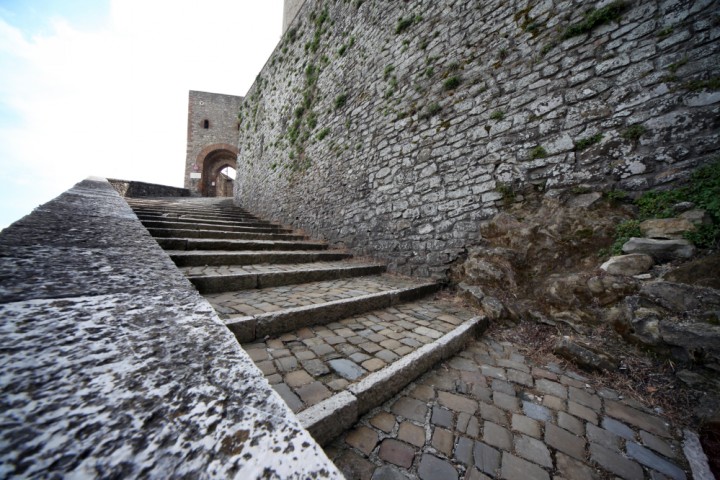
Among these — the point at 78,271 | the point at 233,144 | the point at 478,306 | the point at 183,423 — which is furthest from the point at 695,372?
the point at 233,144

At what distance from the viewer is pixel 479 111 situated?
381 centimetres

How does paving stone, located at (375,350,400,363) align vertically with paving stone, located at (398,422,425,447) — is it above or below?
above

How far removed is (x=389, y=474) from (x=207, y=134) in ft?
67.5

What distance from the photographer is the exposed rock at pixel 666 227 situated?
7.35ft

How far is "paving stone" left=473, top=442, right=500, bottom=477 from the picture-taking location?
1412 mm

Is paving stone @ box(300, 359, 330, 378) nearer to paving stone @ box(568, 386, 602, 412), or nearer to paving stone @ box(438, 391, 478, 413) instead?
paving stone @ box(438, 391, 478, 413)

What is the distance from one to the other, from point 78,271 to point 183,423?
38.5 inches

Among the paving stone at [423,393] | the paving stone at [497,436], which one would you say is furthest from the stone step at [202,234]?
the paving stone at [497,436]

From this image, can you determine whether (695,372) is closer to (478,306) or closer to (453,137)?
(478,306)

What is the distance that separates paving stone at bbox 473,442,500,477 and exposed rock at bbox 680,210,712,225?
2.46 m

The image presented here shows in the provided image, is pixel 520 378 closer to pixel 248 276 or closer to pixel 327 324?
pixel 327 324

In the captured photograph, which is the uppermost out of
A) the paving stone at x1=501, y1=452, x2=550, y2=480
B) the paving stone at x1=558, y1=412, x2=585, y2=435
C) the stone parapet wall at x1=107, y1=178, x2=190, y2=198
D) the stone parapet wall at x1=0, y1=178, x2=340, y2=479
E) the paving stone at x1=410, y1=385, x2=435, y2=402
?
the stone parapet wall at x1=107, y1=178, x2=190, y2=198

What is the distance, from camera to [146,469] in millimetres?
373

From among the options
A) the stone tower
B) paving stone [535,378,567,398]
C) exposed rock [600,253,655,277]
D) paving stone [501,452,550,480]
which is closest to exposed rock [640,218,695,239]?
exposed rock [600,253,655,277]
